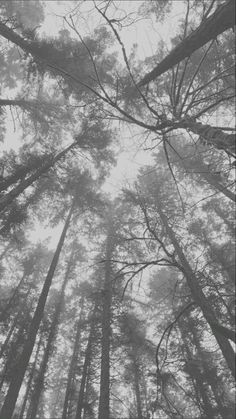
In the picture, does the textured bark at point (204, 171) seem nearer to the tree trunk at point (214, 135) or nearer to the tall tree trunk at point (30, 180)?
the tree trunk at point (214, 135)

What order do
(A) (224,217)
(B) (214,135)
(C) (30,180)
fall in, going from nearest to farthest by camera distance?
1. (B) (214,135)
2. (C) (30,180)
3. (A) (224,217)

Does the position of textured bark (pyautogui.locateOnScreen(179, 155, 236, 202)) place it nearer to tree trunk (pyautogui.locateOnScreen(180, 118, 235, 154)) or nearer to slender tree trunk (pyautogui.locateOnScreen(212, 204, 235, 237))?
tree trunk (pyautogui.locateOnScreen(180, 118, 235, 154))

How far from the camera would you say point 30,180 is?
32.0ft

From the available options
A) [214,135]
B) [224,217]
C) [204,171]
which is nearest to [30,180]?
[204,171]

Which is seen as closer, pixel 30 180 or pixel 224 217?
pixel 30 180

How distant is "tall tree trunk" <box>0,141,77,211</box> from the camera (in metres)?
8.28

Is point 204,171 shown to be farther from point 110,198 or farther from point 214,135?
point 110,198

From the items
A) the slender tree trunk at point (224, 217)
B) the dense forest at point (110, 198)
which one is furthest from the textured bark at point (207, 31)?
the slender tree trunk at point (224, 217)

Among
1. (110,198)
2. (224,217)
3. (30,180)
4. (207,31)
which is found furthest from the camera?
(110,198)

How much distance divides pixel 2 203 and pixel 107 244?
7.97 meters

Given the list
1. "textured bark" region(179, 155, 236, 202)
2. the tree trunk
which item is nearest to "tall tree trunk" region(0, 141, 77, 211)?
"textured bark" region(179, 155, 236, 202)

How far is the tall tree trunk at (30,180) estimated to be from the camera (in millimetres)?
8281

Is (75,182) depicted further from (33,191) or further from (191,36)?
(191,36)

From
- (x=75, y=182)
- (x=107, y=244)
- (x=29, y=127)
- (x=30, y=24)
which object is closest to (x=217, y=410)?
(x=107, y=244)
